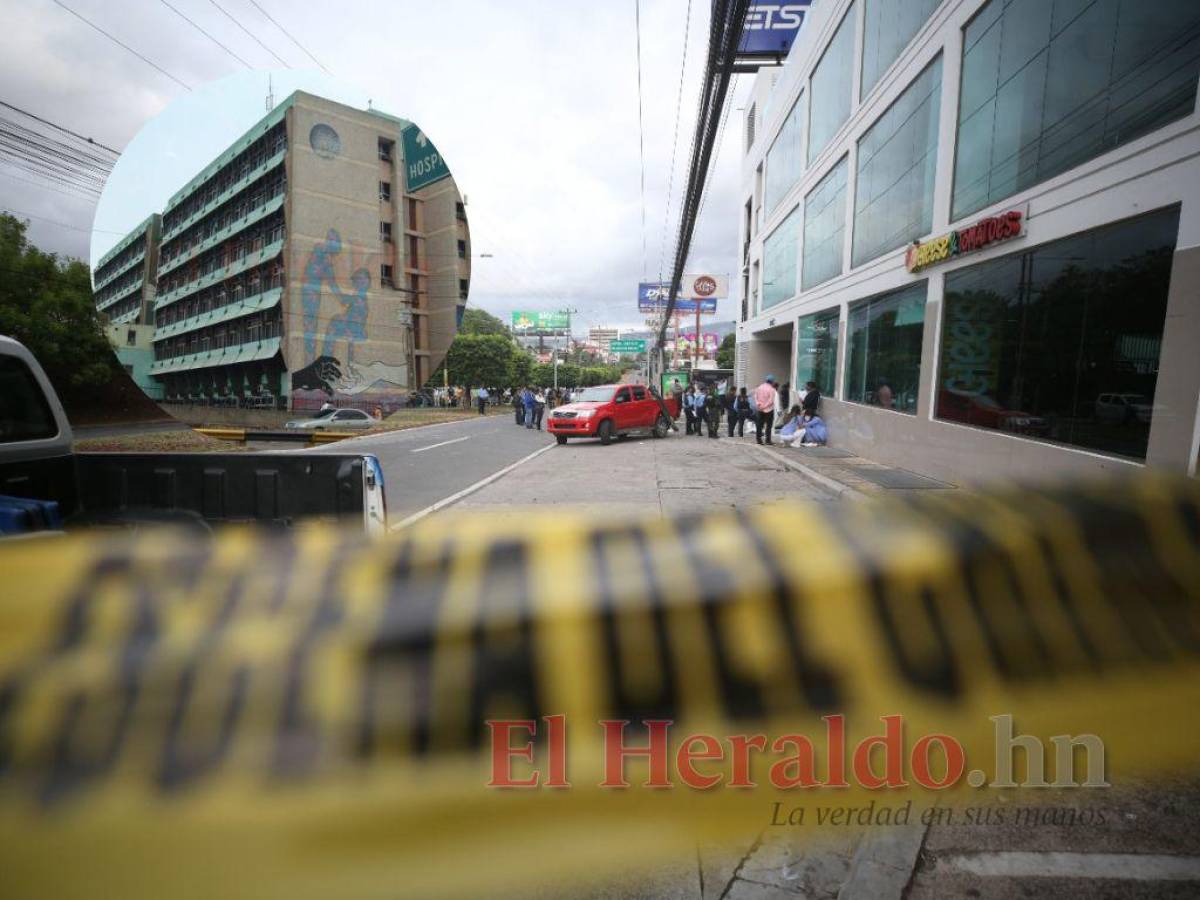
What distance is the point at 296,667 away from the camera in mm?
708

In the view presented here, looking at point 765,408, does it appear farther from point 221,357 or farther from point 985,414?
point 221,357

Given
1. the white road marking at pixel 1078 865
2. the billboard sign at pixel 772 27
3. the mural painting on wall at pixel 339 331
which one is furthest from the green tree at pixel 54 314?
the billboard sign at pixel 772 27

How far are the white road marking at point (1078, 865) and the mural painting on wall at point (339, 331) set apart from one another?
642 cm

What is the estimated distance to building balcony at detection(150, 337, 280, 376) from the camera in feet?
21.2

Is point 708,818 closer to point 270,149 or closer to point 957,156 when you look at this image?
point 270,149

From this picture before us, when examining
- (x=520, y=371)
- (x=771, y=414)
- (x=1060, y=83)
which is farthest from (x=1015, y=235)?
(x=520, y=371)

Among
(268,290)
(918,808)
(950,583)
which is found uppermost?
(268,290)

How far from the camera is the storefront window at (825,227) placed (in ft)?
48.0

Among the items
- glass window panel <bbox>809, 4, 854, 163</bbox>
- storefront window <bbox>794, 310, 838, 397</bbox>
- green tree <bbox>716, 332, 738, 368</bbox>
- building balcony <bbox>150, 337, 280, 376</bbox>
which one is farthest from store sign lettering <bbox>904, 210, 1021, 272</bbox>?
green tree <bbox>716, 332, 738, 368</bbox>

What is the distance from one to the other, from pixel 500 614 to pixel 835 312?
635 inches

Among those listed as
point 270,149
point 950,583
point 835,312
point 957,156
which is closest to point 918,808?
point 950,583

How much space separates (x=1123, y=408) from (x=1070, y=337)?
4.03 ft

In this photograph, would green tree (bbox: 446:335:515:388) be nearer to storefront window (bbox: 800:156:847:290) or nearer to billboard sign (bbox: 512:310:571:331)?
billboard sign (bbox: 512:310:571:331)

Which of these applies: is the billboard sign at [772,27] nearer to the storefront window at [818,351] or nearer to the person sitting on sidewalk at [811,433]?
the storefront window at [818,351]
